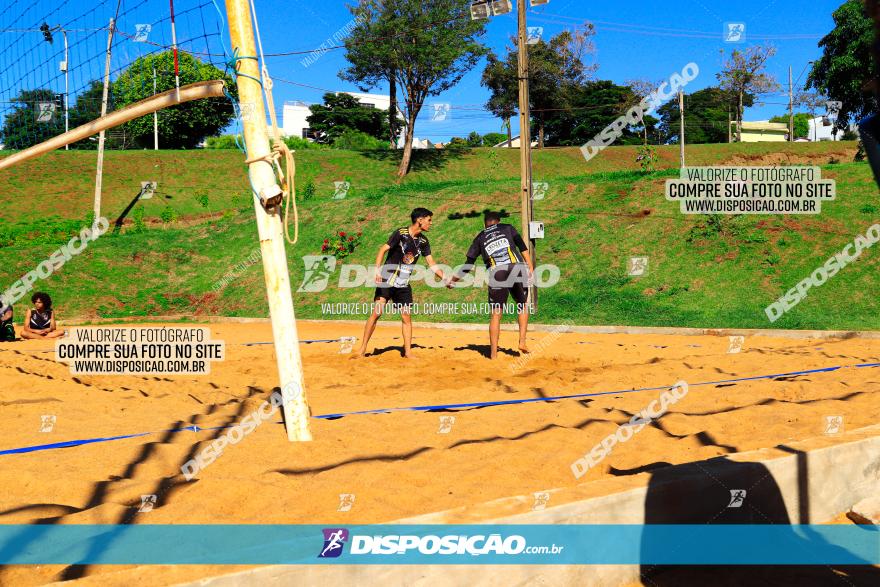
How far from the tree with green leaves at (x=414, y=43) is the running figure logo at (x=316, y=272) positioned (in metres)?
20.6

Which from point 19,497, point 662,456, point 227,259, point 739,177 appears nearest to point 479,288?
point 739,177

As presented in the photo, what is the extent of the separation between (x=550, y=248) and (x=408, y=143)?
25782mm

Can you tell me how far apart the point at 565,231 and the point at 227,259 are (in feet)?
41.6

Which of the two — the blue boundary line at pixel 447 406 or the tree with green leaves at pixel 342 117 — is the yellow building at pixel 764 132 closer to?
the tree with green leaves at pixel 342 117

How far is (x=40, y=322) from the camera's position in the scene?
1280 centimetres

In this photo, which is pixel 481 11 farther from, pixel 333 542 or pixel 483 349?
pixel 333 542

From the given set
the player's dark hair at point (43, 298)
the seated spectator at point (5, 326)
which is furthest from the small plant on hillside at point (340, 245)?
the seated spectator at point (5, 326)

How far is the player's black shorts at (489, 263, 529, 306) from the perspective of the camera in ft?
31.6

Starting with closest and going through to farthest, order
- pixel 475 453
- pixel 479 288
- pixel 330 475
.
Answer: pixel 330 475
pixel 475 453
pixel 479 288

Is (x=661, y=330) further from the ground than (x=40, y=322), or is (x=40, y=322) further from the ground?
(x=40, y=322)

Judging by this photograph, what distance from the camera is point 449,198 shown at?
27.1 metres

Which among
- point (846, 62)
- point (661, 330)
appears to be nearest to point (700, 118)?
point (846, 62)

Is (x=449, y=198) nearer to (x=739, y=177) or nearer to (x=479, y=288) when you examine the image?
(x=479, y=288)

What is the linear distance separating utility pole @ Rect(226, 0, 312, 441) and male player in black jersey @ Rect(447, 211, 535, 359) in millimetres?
4861
